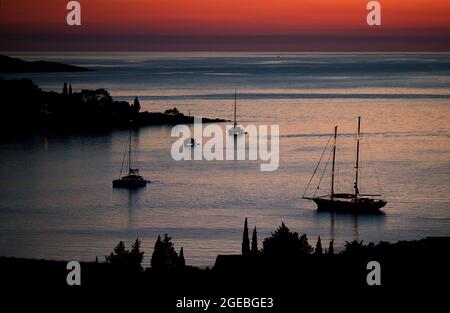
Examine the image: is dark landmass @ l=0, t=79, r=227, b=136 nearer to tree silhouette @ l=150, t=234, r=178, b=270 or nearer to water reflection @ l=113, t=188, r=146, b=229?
water reflection @ l=113, t=188, r=146, b=229

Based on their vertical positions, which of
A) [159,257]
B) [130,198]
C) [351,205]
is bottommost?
[159,257]

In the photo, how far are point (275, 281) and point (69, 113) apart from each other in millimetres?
47979

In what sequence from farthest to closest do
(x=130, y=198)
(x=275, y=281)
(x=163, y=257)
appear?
(x=130, y=198) → (x=163, y=257) → (x=275, y=281)

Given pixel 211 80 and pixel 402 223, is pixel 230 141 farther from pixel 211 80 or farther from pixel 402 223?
pixel 211 80

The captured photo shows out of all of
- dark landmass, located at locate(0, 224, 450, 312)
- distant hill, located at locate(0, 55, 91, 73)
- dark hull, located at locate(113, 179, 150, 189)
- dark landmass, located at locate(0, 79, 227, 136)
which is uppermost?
distant hill, located at locate(0, 55, 91, 73)

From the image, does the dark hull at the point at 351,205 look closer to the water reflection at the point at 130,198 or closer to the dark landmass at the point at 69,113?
the water reflection at the point at 130,198

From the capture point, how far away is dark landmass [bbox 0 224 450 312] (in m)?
12.9

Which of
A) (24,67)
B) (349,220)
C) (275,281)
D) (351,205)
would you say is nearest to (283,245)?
(275,281)

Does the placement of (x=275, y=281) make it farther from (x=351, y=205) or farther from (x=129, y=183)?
(x=129, y=183)

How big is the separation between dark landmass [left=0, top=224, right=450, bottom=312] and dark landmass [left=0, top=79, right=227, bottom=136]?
4150 cm

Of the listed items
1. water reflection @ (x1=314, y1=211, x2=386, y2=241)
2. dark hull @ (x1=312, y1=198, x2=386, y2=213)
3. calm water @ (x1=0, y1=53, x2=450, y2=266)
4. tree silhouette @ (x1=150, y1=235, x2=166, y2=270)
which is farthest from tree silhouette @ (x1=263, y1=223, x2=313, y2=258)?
dark hull @ (x1=312, y1=198, x2=386, y2=213)

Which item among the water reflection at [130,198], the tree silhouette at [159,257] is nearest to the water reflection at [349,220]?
the water reflection at [130,198]

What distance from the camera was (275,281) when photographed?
45.3 ft

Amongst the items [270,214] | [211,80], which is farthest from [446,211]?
[211,80]
